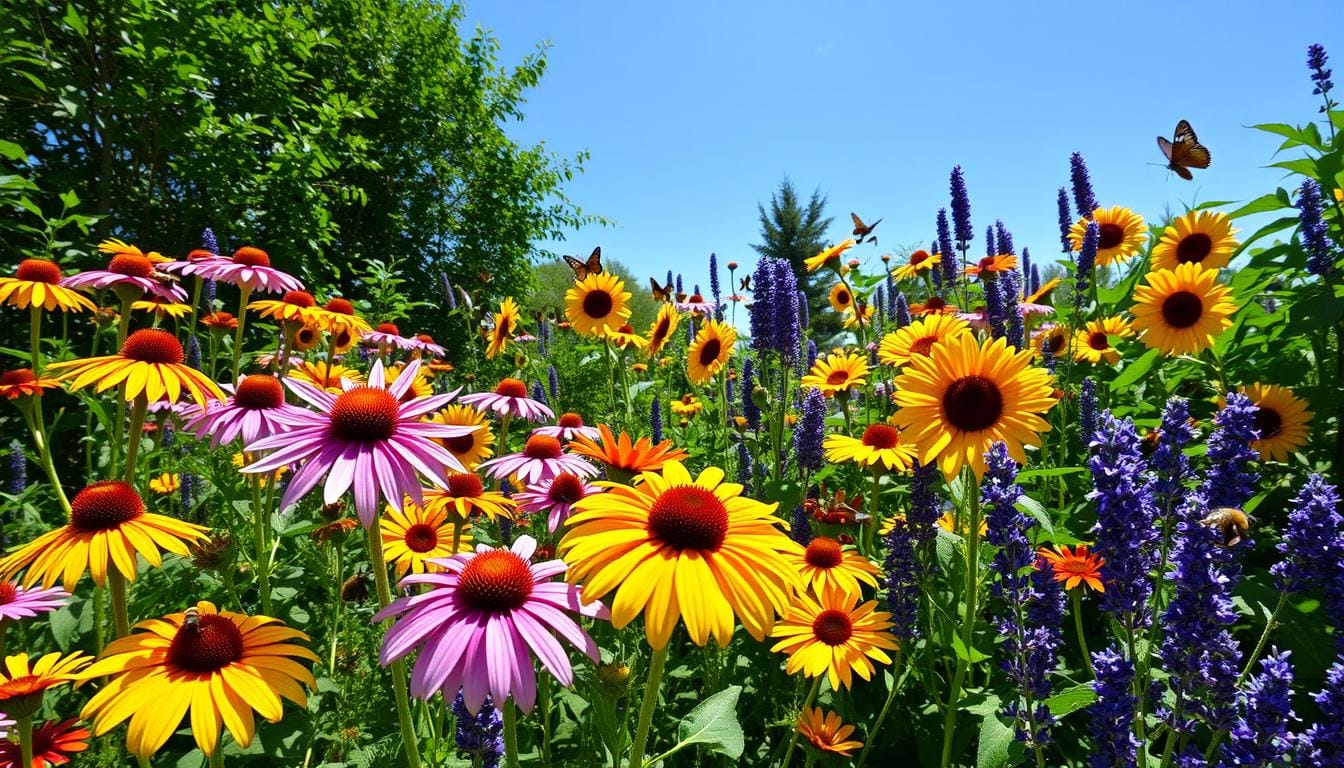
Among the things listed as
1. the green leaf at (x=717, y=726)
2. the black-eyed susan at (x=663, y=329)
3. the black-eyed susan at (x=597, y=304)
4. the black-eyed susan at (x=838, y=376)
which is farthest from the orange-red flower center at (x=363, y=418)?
the black-eyed susan at (x=663, y=329)

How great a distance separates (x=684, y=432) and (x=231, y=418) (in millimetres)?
3846

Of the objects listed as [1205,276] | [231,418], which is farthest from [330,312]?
[1205,276]

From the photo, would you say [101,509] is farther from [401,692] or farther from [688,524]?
[688,524]

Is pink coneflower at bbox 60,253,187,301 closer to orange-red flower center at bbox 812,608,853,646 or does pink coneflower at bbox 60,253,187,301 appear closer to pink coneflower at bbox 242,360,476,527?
pink coneflower at bbox 242,360,476,527

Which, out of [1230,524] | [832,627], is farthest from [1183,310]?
[832,627]

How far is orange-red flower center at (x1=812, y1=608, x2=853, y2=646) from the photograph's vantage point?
1909 mm

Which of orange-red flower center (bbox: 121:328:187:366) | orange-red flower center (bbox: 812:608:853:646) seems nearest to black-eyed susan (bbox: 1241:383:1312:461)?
orange-red flower center (bbox: 812:608:853:646)

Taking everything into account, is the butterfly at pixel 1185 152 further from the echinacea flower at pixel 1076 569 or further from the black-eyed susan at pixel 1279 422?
the echinacea flower at pixel 1076 569

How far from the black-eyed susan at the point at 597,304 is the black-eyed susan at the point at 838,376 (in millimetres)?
1303

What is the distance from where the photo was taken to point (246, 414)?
1.81 metres

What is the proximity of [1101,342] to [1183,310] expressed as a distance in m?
1.28

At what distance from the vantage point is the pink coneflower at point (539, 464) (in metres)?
2.09

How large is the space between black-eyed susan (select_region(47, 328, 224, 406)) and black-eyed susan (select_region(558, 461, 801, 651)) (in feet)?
4.06

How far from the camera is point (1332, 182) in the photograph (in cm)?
275
